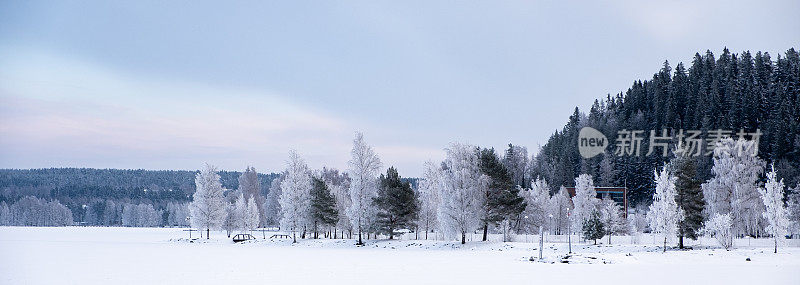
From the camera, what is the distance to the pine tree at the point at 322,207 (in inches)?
2805

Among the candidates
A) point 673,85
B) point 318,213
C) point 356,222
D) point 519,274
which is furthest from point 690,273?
point 673,85

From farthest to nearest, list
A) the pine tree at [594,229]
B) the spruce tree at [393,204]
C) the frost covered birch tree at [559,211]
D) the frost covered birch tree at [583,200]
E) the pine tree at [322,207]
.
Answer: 1. the frost covered birch tree at [559,211]
2. the frost covered birch tree at [583,200]
3. the pine tree at [322,207]
4. the spruce tree at [393,204]
5. the pine tree at [594,229]

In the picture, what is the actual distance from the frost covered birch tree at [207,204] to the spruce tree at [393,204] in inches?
1105

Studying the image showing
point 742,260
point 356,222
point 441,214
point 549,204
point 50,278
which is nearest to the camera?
point 50,278

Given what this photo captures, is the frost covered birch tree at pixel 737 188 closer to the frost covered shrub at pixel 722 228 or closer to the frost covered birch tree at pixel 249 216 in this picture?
the frost covered shrub at pixel 722 228

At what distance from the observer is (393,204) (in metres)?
65.7

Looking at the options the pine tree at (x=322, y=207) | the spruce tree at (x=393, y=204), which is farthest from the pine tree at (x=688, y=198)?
the pine tree at (x=322, y=207)

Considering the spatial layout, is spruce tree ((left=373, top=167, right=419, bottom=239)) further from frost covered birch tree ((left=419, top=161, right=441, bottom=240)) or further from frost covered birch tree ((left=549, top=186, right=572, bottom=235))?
frost covered birch tree ((left=549, top=186, right=572, bottom=235))

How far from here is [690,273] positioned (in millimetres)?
32500

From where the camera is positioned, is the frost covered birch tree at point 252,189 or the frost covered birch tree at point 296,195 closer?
the frost covered birch tree at point 296,195

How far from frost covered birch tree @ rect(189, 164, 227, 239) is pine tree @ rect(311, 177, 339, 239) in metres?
17.0

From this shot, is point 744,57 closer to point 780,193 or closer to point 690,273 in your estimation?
point 780,193

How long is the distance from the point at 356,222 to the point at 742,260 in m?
38.6
